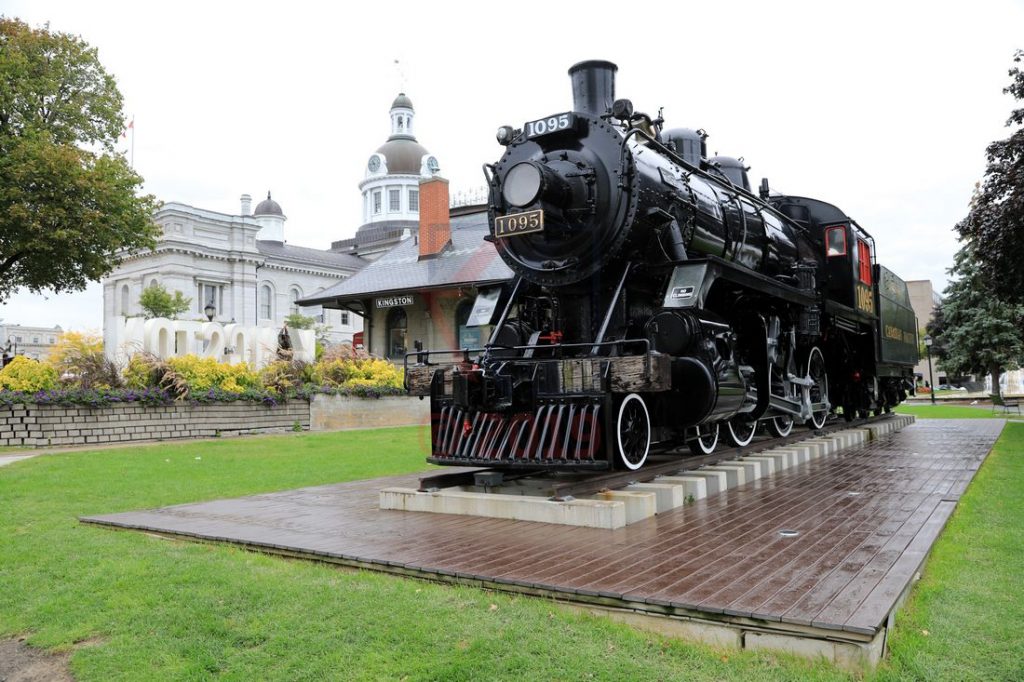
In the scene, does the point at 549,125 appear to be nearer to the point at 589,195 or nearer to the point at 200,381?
the point at 589,195

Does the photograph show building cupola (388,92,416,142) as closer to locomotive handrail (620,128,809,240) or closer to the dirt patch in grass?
locomotive handrail (620,128,809,240)

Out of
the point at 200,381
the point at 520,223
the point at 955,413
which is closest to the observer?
the point at 520,223

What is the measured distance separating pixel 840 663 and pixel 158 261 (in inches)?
2531

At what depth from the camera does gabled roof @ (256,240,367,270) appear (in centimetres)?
6888

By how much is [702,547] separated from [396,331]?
24.0m

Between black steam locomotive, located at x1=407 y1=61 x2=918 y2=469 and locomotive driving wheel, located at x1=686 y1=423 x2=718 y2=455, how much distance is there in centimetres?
2

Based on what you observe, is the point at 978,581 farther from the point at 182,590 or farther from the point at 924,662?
the point at 182,590

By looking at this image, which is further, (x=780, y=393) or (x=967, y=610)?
(x=780, y=393)

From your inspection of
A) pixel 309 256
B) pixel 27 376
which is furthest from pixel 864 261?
pixel 309 256

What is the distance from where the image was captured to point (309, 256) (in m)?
72.0

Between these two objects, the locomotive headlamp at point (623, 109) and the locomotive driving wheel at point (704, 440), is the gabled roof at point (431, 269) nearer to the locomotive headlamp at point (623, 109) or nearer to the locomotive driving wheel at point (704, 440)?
the locomotive driving wheel at point (704, 440)

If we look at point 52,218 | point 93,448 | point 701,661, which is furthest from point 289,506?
point 52,218

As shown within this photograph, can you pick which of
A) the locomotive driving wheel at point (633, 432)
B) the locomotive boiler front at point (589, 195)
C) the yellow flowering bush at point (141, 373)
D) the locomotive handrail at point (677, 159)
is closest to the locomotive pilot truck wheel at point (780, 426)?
the locomotive handrail at point (677, 159)

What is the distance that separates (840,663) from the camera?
3.15 meters
